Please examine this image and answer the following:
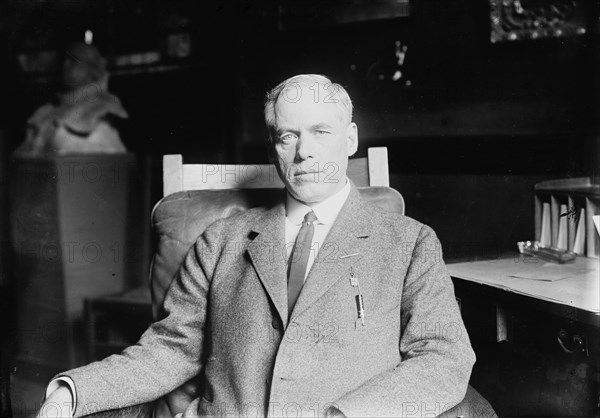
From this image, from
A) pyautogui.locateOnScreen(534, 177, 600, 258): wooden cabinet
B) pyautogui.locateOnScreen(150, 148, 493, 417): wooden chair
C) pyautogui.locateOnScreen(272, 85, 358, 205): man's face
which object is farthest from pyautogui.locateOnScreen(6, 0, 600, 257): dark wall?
pyautogui.locateOnScreen(272, 85, 358, 205): man's face

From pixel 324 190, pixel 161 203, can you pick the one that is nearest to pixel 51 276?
pixel 161 203

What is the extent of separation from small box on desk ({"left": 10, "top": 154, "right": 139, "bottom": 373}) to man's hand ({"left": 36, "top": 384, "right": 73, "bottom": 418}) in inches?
75.8

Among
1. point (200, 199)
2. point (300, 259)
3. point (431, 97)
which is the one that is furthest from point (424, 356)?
point (431, 97)

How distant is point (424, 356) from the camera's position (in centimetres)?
144

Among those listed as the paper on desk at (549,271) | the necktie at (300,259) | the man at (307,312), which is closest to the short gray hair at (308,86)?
the man at (307,312)

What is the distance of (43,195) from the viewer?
10.8 feet

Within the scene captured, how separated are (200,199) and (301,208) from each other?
38cm

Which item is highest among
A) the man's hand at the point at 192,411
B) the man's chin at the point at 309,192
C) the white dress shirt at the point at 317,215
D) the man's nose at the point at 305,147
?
the man's nose at the point at 305,147

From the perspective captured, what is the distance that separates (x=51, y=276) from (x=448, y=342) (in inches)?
97.1

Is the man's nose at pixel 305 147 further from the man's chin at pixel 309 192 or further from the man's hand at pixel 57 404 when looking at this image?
the man's hand at pixel 57 404

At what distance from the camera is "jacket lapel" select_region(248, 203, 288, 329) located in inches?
61.4

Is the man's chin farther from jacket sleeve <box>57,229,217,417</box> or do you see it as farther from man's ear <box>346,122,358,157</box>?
jacket sleeve <box>57,229,217,417</box>

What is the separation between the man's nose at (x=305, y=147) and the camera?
1.59 meters

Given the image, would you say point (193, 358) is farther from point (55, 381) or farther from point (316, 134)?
point (316, 134)
